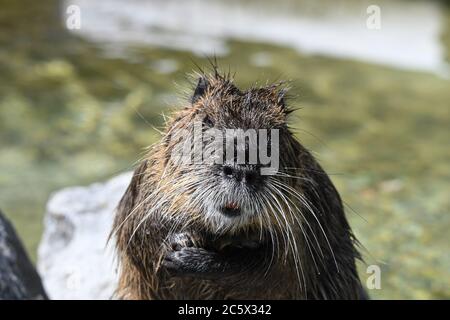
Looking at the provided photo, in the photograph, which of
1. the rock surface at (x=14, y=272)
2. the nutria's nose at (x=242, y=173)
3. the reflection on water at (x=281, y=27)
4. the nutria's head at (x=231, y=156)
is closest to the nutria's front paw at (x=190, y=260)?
the nutria's head at (x=231, y=156)

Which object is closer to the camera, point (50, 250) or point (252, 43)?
point (50, 250)

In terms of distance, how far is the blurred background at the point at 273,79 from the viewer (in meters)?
5.87

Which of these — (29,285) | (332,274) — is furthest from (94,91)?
(332,274)

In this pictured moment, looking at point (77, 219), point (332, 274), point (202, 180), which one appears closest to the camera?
point (202, 180)

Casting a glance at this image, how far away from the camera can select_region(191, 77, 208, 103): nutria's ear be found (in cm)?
304

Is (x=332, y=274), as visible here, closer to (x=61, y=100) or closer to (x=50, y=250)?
(x=50, y=250)

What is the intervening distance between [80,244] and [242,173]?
2.14 m

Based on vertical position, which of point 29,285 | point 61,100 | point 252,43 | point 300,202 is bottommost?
point 29,285

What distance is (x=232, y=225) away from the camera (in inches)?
108

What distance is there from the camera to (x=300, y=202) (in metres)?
2.99

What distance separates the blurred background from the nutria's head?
0.36 meters

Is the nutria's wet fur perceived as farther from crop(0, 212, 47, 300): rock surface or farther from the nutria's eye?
crop(0, 212, 47, 300): rock surface

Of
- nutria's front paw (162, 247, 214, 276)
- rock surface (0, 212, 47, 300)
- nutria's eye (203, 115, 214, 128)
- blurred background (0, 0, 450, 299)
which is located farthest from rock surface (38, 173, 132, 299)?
nutria's eye (203, 115, 214, 128)
